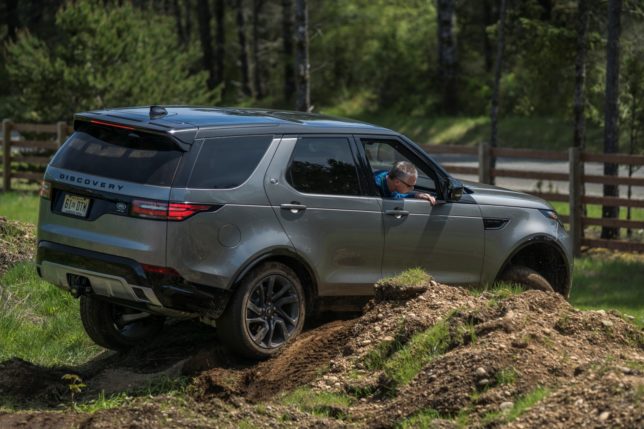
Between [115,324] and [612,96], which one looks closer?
[115,324]

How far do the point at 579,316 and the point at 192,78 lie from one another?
20.3m

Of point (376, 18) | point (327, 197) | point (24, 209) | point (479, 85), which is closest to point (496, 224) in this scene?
point (327, 197)

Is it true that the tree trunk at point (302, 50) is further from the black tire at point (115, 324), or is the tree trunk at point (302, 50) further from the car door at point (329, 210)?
the black tire at point (115, 324)

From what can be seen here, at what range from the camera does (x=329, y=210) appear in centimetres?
862

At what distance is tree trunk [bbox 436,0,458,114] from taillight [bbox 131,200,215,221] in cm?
2964

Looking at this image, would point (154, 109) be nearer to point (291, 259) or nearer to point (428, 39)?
point (291, 259)

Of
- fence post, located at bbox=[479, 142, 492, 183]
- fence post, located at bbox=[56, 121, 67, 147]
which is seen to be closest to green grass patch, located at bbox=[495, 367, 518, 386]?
fence post, located at bbox=[479, 142, 492, 183]

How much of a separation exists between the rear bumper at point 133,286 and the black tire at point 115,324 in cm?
70

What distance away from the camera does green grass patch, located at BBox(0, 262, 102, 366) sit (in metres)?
9.42

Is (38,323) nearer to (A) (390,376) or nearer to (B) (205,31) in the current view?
(A) (390,376)

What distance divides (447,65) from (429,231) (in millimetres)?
29383

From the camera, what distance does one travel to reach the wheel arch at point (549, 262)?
401 inches

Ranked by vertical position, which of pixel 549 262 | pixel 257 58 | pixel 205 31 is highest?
pixel 205 31

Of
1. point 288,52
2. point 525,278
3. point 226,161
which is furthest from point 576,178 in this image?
point 288,52
